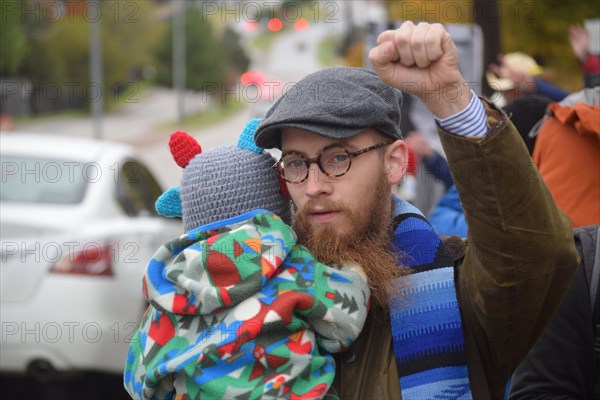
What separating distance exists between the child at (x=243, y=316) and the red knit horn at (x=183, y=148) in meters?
0.32

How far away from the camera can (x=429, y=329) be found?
2.03 metres

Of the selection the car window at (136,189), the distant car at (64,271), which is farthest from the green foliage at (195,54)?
the distant car at (64,271)

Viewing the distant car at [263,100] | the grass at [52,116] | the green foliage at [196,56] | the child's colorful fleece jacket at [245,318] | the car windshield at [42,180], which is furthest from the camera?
the green foliage at [196,56]

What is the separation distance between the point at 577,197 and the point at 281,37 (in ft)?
357

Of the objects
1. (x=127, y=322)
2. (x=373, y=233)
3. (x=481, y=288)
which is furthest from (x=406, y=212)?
(x=127, y=322)

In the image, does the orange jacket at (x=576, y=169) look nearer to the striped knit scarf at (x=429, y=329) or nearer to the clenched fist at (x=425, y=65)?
the striped knit scarf at (x=429, y=329)

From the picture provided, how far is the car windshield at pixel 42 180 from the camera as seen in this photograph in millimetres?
5934

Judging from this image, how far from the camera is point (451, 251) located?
7.32ft

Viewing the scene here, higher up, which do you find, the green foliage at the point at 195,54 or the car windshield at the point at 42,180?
the car windshield at the point at 42,180

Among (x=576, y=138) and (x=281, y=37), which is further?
(x=281, y=37)

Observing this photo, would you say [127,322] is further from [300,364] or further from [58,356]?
[300,364]

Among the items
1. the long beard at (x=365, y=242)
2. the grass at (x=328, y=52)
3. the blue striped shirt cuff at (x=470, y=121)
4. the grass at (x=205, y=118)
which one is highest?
the blue striped shirt cuff at (x=470, y=121)

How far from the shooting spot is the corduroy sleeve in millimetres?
1781

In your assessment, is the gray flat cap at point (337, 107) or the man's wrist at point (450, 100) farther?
the gray flat cap at point (337, 107)
